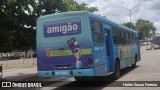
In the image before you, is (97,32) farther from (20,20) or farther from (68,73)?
(20,20)

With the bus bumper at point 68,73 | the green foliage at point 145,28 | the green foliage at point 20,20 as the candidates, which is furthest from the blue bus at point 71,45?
the green foliage at point 145,28

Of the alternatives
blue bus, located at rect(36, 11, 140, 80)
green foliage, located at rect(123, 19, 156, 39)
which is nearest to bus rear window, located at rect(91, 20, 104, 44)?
blue bus, located at rect(36, 11, 140, 80)

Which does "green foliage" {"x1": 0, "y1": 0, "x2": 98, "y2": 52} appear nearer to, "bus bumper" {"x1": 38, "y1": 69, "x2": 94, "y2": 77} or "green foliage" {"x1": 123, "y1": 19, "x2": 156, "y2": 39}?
"bus bumper" {"x1": 38, "y1": 69, "x2": 94, "y2": 77}

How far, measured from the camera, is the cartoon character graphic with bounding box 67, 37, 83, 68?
14039 millimetres

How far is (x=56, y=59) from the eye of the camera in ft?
47.7

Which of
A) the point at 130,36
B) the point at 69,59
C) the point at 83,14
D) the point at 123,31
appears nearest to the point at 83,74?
the point at 69,59

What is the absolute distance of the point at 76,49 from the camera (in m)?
14.1

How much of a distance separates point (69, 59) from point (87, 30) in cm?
143

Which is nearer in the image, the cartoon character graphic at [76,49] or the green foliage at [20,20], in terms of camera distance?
the cartoon character graphic at [76,49]

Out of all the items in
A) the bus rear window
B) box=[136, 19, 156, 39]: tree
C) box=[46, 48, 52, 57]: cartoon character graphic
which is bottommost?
box=[46, 48, 52, 57]: cartoon character graphic

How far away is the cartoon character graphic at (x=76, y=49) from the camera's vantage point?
14.0 metres

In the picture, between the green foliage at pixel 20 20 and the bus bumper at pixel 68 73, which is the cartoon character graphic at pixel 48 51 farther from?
the green foliage at pixel 20 20

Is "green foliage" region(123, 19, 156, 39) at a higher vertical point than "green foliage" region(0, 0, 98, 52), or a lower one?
higher

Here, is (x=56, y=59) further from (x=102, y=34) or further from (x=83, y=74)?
(x=102, y=34)
